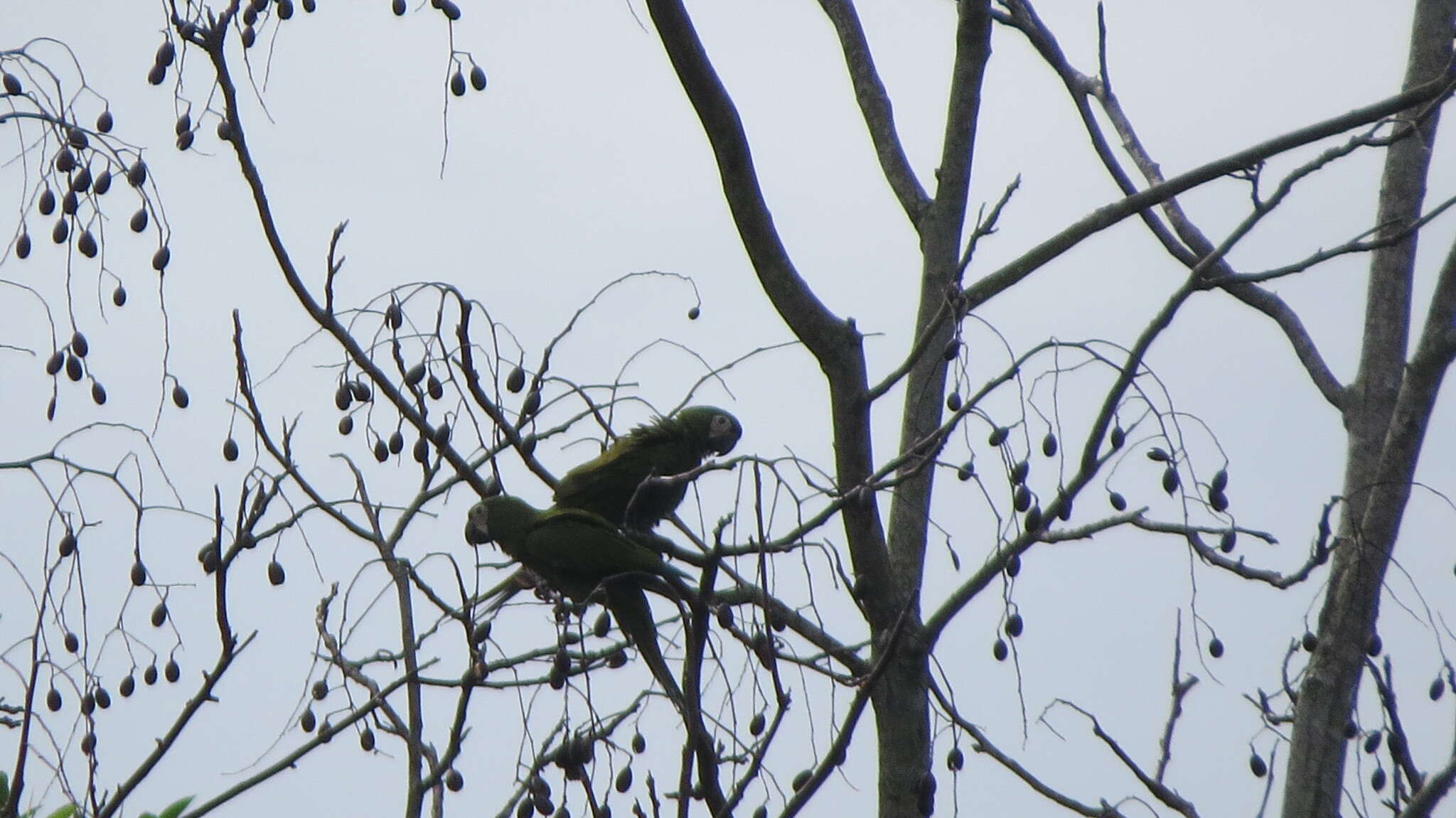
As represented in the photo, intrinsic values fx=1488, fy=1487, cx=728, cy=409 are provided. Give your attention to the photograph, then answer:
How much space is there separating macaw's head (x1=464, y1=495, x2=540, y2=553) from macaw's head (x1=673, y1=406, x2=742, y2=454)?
83cm

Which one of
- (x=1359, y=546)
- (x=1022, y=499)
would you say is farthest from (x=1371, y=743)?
(x=1022, y=499)

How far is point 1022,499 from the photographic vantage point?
3.95m

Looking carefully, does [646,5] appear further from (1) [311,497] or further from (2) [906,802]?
(2) [906,802]

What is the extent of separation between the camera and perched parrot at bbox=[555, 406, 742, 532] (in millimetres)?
5352

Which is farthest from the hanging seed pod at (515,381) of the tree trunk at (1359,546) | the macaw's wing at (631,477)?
the tree trunk at (1359,546)

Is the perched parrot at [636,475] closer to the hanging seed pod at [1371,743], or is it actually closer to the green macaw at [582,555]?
the green macaw at [582,555]

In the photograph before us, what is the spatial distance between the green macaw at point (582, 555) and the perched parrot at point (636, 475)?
0.72 ft

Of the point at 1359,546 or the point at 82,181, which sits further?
the point at 1359,546

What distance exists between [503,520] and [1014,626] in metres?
1.93

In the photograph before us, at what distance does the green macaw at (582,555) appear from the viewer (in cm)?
459

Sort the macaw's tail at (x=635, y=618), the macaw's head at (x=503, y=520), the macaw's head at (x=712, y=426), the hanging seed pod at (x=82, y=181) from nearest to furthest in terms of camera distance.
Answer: the hanging seed pod at (x=82, y=181) → the macaw's tail at (x=635, y=618) → the macaw's head at (x=503, y=520) → the macaw's head at (x=712, y=426)

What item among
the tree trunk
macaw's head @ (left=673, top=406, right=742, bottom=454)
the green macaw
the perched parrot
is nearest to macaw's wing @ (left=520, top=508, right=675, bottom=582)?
the green macaw

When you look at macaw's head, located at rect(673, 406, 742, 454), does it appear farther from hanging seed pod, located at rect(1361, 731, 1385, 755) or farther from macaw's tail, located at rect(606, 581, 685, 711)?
hanging seed pod, located at rect(1361, 731, 1385, 755)

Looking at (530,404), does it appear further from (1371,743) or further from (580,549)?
(1371,743)
